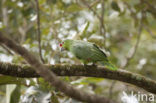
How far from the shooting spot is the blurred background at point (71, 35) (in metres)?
2.04

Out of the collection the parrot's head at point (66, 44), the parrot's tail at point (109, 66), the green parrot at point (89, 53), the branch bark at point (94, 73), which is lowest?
the branch bark at point (94, 73)

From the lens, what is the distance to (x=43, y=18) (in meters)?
3.65

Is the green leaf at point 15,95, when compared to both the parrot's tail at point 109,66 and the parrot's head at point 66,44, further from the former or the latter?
the parrot's tail at point 109,66

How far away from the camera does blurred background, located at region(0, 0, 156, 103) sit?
204cm

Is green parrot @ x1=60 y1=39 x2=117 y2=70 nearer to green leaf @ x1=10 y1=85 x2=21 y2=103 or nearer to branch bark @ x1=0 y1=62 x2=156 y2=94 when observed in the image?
branch bark @ x1=0 y1=62 x2=156 y2=94

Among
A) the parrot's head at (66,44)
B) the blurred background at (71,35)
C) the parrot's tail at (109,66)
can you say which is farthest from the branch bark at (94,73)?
the parrot's head at (66,44)

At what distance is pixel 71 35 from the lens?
9.08 ft

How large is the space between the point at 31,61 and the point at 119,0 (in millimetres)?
2777

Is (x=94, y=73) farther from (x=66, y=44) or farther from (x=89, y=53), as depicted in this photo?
(x=66, y=44)

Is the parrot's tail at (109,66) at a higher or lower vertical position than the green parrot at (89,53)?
lower

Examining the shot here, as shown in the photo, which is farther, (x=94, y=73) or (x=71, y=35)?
(x=71, y=35)

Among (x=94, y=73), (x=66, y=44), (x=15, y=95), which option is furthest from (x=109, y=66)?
(x=15, y=95)

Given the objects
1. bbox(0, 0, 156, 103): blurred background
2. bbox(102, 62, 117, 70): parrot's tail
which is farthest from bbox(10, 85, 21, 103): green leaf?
bbox(102, 62, 117, 70): parrot's tail

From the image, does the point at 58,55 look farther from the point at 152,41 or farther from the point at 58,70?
the point at 152,41
